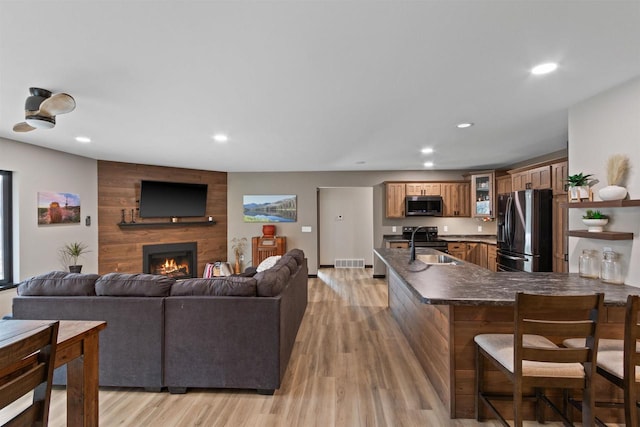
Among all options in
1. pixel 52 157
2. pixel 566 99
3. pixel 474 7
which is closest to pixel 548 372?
pixel 474 7

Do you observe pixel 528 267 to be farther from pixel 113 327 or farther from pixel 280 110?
pixel 113 327

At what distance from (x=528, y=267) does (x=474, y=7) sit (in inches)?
148

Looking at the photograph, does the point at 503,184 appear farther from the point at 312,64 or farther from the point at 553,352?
the point at 312,64

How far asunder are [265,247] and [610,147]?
554 centimetres

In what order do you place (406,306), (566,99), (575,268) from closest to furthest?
(566,99), (575,268), (406,306)

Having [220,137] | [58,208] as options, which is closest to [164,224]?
[58,208]

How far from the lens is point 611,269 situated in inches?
87.3

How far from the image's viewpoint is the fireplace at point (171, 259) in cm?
568

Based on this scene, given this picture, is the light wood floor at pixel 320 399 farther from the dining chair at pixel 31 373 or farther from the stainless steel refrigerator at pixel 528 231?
the stainless steel refrigerator at pixel 528 231

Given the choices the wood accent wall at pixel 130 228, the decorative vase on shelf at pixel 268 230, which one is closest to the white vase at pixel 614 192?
the decorative vase on shelf at pixel 268 230

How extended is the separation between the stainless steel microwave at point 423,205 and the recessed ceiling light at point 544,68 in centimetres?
423

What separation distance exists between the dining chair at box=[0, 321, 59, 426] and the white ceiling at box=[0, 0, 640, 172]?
1.46m

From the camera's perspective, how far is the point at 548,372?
5.12 ft

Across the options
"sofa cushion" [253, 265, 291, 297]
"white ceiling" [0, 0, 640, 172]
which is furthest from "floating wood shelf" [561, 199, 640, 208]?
"sofa cushion" [253, 265, 291, 297]
